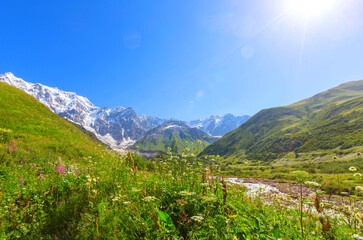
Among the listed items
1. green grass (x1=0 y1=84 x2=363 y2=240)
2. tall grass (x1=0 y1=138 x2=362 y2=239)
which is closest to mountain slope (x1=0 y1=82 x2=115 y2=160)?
green grass (x1=0 y1=84 x2=363 y2=240)

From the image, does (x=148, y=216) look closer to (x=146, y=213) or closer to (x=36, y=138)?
(x=146, y=213)

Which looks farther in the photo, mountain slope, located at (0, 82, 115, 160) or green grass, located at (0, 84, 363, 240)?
mountain slope, located at (0, 82, 115, 160)

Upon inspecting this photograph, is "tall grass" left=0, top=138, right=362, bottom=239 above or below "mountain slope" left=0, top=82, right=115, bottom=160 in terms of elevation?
below

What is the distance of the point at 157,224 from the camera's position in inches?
107

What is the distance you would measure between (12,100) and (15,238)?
1178 inches

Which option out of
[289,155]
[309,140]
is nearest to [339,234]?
[289,155]

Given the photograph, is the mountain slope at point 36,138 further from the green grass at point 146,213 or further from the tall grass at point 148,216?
the tall grass at point 148,216

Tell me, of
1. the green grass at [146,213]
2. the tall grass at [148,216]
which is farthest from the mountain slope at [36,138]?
the tall grass at [148,216]

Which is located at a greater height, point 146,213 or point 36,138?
point 36,138

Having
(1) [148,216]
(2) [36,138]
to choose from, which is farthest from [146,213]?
(2) [36,138]

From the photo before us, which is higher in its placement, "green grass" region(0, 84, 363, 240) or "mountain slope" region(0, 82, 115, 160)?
"mountain slope" region(0, 82, 115, 160)

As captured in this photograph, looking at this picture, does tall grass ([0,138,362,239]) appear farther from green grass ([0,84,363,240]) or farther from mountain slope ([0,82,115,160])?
mountain slope ([0,82,115,160])

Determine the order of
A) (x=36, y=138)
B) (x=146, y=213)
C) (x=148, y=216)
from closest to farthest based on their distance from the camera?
(x=148, y=216)
(x=146, y=213)
(x=36, y=138)

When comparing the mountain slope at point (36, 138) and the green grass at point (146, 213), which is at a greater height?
the mountain slope at point (36, 138)
